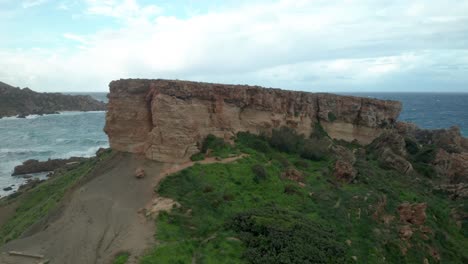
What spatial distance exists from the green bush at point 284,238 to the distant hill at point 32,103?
10645 centimetres

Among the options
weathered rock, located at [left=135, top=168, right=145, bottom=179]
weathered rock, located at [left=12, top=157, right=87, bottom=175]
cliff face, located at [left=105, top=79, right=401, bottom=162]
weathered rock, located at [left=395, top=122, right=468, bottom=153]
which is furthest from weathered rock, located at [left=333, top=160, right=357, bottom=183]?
weathered rock, located at [left=12, top=157, right=87, bottom=175]

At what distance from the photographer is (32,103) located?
4867 inches

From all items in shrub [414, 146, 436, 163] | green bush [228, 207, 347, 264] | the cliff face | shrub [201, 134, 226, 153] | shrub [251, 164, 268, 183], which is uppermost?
the cliff face

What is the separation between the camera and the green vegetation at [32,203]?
951 inches

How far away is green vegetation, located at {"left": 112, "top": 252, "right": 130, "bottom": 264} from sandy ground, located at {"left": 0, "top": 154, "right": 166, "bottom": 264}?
0.81 ft

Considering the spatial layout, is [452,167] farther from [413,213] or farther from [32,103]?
[32,103]

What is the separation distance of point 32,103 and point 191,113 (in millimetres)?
113967

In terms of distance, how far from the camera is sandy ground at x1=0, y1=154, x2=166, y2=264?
17.2 meters

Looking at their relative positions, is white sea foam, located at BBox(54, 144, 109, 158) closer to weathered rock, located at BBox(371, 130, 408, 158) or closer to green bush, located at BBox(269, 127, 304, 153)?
green bush, located at BBox(269, 127, 304, 153)

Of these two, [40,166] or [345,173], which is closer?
[345,173]

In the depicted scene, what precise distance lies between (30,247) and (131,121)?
10641 mm

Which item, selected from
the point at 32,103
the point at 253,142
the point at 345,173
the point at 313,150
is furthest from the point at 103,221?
the point at 32,103

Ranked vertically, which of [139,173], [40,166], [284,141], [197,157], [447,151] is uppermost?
[284,141]

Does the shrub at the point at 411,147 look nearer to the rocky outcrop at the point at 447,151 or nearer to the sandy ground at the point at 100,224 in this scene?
the rocky outcrop at the point at 447,151
